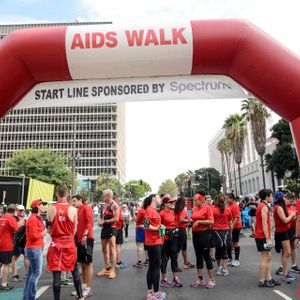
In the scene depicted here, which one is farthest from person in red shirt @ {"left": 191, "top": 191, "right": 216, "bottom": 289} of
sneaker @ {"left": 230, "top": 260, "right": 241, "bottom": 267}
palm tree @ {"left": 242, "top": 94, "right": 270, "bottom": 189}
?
palm tree @ {"left": 242, "top": 94, "right": 270, "bottom": 189}

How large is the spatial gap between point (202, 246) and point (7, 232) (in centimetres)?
406

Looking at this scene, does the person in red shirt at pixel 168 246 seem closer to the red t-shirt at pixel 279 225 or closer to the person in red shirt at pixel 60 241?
the red t-shirt at pixel 279 225

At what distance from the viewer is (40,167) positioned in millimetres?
47312

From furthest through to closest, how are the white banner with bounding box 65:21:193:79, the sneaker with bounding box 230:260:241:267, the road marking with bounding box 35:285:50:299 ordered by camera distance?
1. the sneaker with bounding box 230:260:241:267
2. the road marking with bounding box 35:285:50:299
3. the white banner with bounding box 65:21:193:79

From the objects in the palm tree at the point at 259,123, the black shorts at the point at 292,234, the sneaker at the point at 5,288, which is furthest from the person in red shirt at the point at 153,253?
the palm tree at the point at 259,123

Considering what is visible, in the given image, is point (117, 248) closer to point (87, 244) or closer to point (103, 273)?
point (103, 273)

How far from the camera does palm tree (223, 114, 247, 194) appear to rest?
137 ft

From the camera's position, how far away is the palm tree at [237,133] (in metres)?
41.6

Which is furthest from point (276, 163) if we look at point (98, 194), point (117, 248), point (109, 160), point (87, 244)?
point (109, 160)

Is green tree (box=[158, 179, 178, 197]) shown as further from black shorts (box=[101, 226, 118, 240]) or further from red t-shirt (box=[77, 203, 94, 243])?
red t-shirt (box=[77, 203, 94, 243])

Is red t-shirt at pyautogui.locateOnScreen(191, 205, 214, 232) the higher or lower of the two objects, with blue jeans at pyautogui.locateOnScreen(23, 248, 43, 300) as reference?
higher

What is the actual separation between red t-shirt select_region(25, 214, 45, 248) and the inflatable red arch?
1.98 metres

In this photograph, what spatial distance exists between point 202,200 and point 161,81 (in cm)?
272

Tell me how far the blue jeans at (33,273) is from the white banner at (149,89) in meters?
2.50
